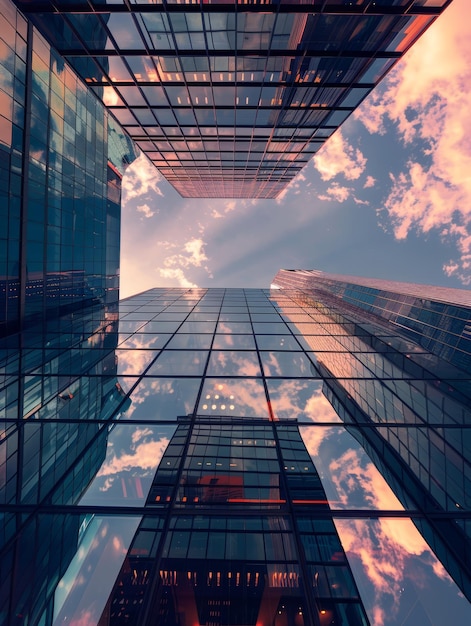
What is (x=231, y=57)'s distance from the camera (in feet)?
46.6

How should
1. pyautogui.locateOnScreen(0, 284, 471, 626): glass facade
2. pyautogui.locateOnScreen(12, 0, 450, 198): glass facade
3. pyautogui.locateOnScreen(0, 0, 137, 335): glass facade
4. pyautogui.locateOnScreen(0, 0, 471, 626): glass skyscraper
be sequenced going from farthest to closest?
pyautogui.locateOnScreen(0, 0, 137, 335): glass facade
pyautogui.locateOnScreen(12, 0, 450, 198): glass facade
pyautogui.locateOnScreen(0, 0, 471, 626): glass skyscraper
pyautogui.locateOnScreen(0, 284, 471, 626): glass facade

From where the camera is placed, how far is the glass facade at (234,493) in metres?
3.87

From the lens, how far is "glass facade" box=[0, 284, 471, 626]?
387 cm

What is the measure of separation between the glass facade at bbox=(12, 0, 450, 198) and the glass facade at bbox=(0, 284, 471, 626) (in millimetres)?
14840

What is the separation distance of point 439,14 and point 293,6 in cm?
599

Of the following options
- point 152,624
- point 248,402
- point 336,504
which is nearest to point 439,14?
point 248,402

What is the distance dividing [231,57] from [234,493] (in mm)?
18693

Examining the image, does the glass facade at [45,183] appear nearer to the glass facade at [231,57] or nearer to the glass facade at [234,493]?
the glass facade at [231,57]

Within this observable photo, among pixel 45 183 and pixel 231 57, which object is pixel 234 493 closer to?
pixel 231 57

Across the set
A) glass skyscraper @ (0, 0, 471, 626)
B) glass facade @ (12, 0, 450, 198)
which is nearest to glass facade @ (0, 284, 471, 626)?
glass skyscraper @ (0, 0, 471, 626)

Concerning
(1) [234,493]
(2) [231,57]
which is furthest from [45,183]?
(1) [234,493]

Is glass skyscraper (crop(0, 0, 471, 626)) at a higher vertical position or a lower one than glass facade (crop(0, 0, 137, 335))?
lower

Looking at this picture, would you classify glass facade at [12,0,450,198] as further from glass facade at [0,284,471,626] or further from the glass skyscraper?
glass facade at [0,284,471,626]

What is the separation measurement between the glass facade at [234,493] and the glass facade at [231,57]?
14.8 metres
